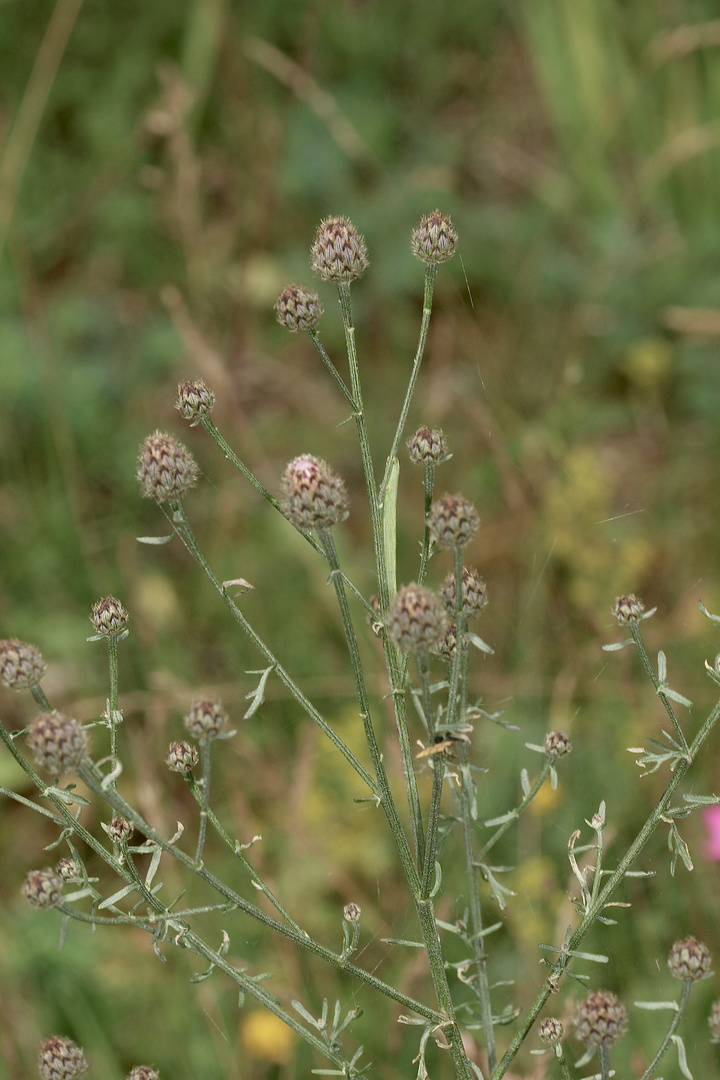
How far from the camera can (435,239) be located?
4.09 feet

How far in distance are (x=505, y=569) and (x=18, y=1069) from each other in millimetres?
1810

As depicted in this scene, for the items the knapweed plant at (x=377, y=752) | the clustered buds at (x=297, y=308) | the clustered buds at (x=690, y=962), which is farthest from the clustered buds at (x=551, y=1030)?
the clustered buds at (x=297, y=308)

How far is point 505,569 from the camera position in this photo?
3109 millimetres

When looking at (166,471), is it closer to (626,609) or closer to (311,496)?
(311,496)

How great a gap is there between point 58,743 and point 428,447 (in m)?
0.51

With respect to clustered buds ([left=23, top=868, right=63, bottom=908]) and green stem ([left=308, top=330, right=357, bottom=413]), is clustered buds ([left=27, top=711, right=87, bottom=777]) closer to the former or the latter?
clustered buds ([left=23, top=868, right=63, bottom=908])

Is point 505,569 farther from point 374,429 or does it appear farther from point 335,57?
point 335,57

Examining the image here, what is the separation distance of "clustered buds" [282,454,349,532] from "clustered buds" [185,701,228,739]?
21 centimetres

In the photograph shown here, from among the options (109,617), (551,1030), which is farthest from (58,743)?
(551,1030)

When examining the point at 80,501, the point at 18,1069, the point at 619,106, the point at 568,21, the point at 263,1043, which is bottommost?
the point at 263,1043

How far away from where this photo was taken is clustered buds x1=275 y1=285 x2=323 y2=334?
1233 mm

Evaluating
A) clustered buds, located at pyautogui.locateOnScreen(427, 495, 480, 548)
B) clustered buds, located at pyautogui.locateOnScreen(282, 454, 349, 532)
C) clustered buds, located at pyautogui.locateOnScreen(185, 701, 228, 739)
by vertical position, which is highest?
clustered buds, located at pyautogui.locateOnScreen(282, 454, 349, 532)

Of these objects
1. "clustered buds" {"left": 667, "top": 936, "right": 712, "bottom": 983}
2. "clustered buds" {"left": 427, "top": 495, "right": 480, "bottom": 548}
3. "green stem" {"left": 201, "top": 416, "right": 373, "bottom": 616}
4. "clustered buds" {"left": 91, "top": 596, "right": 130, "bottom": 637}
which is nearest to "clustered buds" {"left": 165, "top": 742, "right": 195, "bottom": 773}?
"clustered buds" {"left": 91, "top": 596, "right": 130, "bottom": 637}

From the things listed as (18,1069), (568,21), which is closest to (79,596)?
(18,1069)
